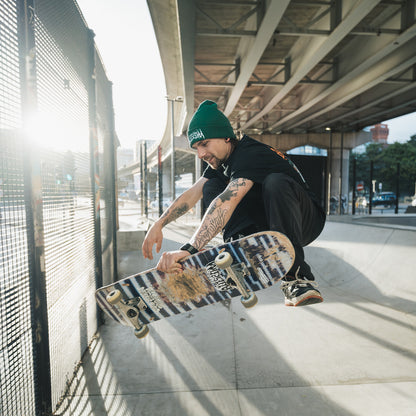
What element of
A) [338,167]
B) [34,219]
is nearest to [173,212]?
[34,219]

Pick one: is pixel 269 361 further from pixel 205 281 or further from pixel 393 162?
pixel 393 162

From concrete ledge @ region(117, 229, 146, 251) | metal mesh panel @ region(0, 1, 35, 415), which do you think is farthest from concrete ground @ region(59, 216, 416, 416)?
concrete ledge @ region(117, 229, 146, 251)

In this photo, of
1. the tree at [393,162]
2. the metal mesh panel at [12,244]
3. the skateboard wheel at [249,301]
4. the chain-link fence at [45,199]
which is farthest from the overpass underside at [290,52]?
the tree at [393,162]

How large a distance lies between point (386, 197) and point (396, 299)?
33.6 m

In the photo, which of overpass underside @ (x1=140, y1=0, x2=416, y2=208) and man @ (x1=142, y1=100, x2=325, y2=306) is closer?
man @ (x1=142, y1=100, x2=325, y2=306)

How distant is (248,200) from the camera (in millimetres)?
2660

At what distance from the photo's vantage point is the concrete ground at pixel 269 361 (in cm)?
265

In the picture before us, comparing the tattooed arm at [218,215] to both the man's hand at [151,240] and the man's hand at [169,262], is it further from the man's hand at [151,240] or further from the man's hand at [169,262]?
the man's hand at [151,240]

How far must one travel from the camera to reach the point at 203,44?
37.9 feet

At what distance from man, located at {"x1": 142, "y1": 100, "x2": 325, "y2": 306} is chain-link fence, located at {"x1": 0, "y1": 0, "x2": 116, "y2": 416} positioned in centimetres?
90

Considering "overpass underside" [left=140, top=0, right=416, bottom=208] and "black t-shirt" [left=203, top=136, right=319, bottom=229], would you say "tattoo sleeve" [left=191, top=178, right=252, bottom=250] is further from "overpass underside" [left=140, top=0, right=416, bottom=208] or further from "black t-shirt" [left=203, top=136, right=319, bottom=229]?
"overpass underside" [left=140, top=0, right=416, bottom=208]

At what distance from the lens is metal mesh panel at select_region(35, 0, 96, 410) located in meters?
2.42

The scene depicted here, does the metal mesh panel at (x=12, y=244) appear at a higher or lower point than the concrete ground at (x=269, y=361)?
higher

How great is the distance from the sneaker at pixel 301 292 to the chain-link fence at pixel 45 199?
6.41ft
